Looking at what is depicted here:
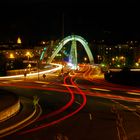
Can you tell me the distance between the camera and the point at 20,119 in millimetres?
25453

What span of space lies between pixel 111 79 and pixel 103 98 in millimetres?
26002

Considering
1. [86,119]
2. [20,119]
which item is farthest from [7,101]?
[86,119]

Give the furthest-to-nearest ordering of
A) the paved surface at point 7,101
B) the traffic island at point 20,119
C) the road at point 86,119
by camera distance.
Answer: the paved surface at point 7,101
the traffic island at point 20,119
the road at point 86,119

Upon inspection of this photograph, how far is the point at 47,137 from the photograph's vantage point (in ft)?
65.6

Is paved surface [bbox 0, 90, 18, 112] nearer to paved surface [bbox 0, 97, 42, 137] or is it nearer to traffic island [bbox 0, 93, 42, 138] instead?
traffic island [bbox 0, 93, 42, 138]

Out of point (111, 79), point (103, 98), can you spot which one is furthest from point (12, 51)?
point (103, 98)

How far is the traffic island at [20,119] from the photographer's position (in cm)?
2230

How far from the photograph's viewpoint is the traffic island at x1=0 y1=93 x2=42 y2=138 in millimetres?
22303

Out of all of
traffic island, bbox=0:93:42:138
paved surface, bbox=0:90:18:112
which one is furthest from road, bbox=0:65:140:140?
paved surface, bbox=0:90:18:112

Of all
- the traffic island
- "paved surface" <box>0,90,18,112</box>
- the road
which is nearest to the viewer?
the road

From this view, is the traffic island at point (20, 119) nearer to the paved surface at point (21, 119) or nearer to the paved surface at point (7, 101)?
the paved surface at point (21, 119)

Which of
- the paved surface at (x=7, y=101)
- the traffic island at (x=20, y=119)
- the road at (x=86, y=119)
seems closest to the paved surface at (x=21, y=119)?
the traffic island at (x=20, y=119)

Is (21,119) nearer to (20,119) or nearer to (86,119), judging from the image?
(20,119)

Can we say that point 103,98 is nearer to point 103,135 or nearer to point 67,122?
point 67,122
